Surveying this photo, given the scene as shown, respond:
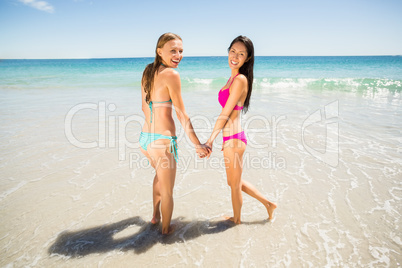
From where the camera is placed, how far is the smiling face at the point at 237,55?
2518mm

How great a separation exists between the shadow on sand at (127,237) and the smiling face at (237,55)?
2.12 metres

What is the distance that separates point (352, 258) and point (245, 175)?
6.96ft

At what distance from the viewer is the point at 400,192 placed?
364 centimetres

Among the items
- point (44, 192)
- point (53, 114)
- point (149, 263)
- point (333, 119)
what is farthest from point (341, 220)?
point (53, 114)

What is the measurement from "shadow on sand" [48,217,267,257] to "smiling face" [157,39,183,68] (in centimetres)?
212

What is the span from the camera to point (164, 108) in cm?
240

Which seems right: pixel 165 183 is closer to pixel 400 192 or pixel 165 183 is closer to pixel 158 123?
pixel 158 123

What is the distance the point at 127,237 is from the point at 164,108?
1751 mm

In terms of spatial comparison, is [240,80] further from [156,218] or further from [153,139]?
[156,218]

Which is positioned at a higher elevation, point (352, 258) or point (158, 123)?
point (158, 123)

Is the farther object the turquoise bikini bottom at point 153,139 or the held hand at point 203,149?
the held hand at point 203,149

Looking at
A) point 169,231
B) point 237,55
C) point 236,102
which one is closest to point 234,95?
point 236,102

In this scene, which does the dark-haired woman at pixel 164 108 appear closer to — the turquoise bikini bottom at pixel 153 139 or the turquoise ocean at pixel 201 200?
the turquoise bikini bottom at pixel 153 139

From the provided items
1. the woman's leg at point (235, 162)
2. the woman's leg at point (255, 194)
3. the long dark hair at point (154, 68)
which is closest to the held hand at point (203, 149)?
the woman's leg at point (235, 162)
